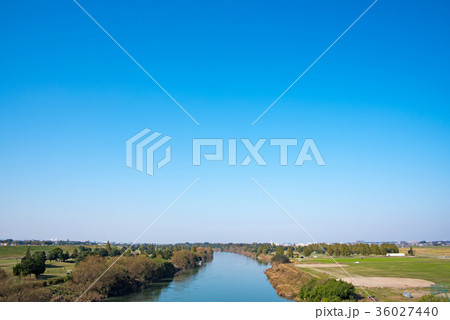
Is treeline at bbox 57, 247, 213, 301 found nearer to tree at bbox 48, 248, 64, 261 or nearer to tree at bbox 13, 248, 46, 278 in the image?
tree at bbox 13, 248, 46, 278

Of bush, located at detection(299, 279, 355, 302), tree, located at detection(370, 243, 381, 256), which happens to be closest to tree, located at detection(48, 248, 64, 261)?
bush, located at detection(299, 279, 355, 302)

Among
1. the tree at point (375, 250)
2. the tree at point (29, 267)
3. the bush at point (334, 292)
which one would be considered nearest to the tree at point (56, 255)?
the tree at point (29, 267)

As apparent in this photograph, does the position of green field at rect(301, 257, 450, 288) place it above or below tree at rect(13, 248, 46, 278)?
below

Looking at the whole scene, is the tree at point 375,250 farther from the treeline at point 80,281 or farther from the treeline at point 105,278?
the treeline at point 80,281

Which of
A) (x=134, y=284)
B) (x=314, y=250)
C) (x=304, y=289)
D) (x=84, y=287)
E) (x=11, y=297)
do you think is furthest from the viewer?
(x=314, y=250)

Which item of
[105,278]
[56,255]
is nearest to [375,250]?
[56,255]

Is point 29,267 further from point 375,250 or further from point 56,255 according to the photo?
point 375,250

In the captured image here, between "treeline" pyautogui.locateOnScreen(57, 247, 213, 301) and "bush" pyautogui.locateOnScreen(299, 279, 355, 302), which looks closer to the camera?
"bush" pyautogui.locateOnScreen(299, 279, 355, 302)

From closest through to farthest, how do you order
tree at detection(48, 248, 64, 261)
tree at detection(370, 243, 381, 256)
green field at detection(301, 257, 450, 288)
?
1. green field at detection(301, 257, 450, 288)
2. tree at detection(48, 248, 64, 261)
3. tree at detection(370, 243, 381, 256)

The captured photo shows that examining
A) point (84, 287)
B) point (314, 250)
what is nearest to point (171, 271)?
point (84, 287)

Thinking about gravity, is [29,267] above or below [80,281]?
above
